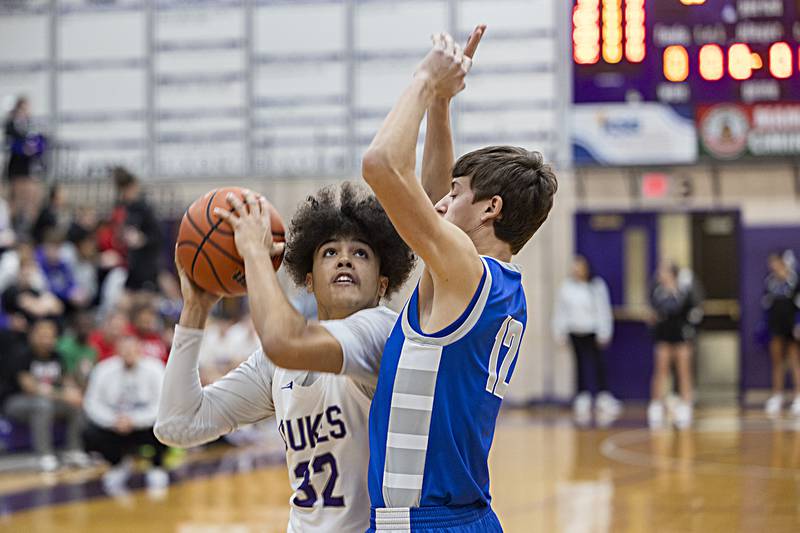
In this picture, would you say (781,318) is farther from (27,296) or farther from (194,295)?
(194,295)

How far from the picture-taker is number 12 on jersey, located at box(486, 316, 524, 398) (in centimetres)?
239

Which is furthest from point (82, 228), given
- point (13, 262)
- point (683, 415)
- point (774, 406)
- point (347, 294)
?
point (347, 294)

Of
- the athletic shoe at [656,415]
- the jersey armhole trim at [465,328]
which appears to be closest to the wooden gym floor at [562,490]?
the athletic shoe at [656,415]

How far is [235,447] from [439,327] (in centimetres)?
890

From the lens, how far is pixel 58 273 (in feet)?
37.0

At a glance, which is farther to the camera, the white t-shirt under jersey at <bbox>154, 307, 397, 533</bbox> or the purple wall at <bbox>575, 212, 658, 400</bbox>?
the purple wall at <bbox>575, 212, 658, 400</bbox>

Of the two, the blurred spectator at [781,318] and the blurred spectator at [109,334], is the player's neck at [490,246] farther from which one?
the blurred spectator at [781,318]

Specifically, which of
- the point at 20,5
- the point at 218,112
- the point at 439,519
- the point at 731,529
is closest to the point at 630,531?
the point at 731,529

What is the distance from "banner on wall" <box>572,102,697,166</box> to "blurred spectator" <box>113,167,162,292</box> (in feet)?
15.7

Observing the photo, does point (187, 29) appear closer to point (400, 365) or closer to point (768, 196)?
point (768, 196)

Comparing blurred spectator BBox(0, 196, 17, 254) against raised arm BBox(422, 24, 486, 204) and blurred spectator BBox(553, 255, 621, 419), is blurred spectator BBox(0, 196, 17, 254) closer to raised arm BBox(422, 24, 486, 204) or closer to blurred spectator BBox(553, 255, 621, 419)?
blurred spectator BBox(553, 255, 621, 419)

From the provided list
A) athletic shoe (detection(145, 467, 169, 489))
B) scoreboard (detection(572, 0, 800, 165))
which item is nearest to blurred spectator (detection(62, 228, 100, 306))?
athletic shoe (detection(145, 467, 169, 489))

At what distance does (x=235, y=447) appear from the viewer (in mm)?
10906

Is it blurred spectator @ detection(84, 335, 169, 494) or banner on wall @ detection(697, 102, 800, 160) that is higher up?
banner on wall @ detection(697, 102, 800, 160)
